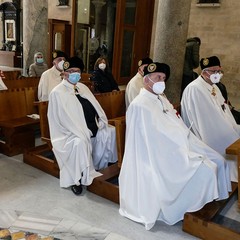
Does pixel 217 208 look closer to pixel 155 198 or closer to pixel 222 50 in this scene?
pixel 155 198

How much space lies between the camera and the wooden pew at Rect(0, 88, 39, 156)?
436 cm

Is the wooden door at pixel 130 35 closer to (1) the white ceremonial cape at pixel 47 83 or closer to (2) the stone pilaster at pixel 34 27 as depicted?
(2) the stone pilaster at pixel 34 27

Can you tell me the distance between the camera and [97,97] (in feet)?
14.7

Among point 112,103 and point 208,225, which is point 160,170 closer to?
point 208,225

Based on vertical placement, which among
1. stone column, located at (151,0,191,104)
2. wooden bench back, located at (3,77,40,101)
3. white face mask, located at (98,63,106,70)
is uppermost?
stone column, located at (151,0,191,104)

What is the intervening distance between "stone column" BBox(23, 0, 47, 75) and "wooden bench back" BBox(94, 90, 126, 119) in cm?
346

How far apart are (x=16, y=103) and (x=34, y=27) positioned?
3.34 m

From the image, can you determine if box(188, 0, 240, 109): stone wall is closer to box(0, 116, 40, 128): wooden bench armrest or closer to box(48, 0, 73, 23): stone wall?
box(48, 0, 73, 23): stone wall

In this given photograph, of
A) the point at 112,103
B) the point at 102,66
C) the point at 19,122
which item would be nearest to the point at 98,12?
the point at 102,66

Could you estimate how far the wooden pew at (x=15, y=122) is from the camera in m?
4.36

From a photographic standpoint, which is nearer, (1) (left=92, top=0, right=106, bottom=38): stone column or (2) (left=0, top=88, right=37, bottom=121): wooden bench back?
(2) (left=0, top=88, right=37, bottom=121): wooden bench back

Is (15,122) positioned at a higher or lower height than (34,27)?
lower

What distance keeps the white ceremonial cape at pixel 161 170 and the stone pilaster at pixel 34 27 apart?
17.4 feet

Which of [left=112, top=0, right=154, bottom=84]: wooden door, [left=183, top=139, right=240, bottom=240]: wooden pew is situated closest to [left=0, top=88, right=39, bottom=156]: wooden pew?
[left=183, top=139, right=240, bottom=240]: wooden pew
